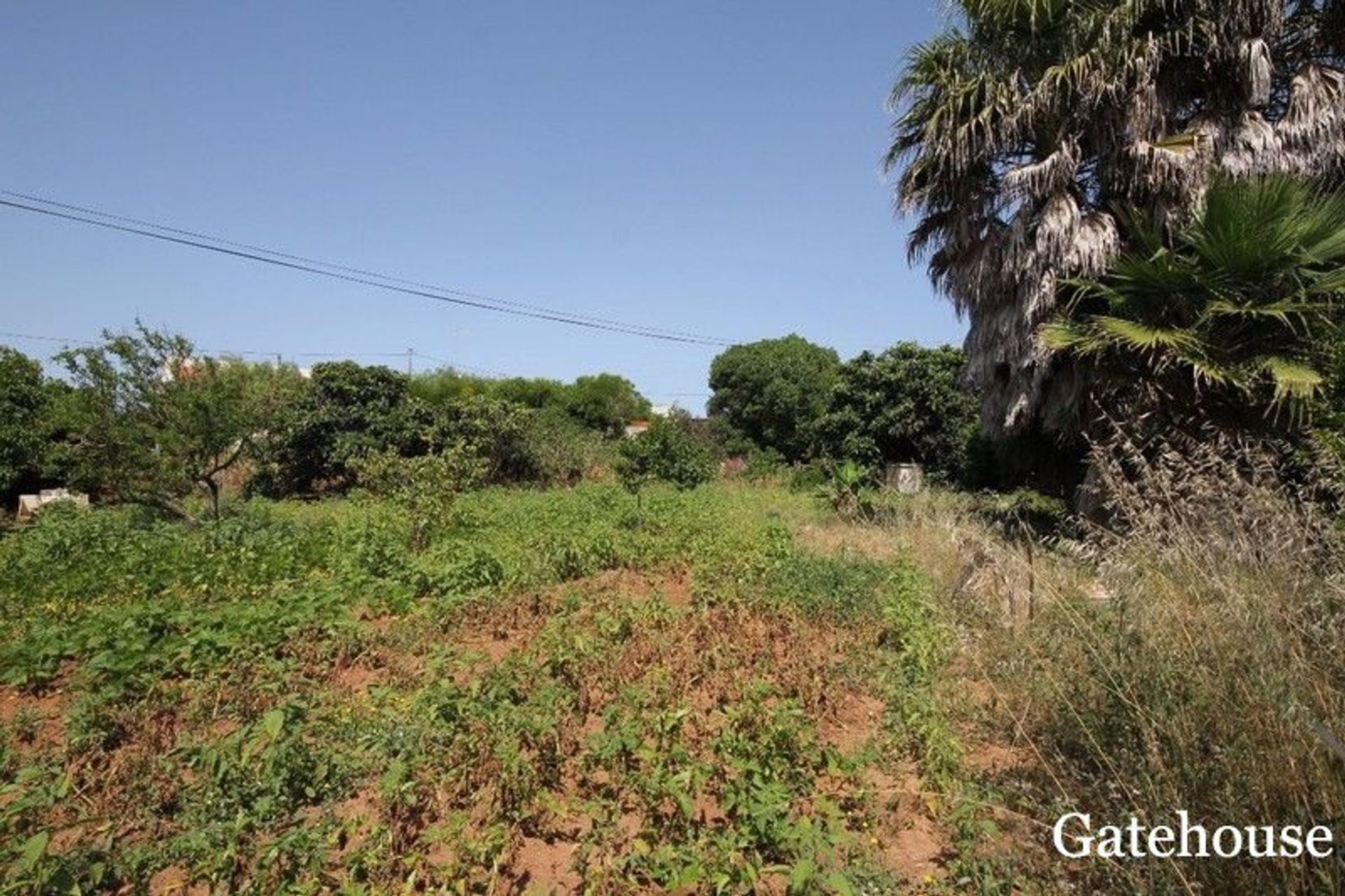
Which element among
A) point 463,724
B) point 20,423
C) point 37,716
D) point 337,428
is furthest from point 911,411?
point 20,423

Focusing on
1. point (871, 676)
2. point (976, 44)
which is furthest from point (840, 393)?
point (871, 676)

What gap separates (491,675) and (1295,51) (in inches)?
408

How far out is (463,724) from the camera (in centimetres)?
307

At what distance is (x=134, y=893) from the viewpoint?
7.08 ft

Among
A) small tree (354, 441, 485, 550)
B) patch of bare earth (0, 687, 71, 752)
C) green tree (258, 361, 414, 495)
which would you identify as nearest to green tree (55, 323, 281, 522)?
small tree (354, 441, 485, 550)

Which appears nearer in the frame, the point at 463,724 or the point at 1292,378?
the point at 463,724

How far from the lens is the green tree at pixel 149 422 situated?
9.07 metres

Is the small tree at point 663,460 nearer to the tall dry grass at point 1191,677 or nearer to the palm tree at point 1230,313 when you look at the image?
the palm tree at point 1230,313

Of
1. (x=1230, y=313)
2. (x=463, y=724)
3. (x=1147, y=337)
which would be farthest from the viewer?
(x=1147, y=337)

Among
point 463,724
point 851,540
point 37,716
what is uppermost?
point 851,540

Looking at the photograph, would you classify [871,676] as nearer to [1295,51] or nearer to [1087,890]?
[1087,890]

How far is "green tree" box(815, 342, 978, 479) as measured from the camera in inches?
589

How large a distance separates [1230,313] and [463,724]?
7.10 meters

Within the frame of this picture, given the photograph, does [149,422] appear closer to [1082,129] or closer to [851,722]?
[851,722]
